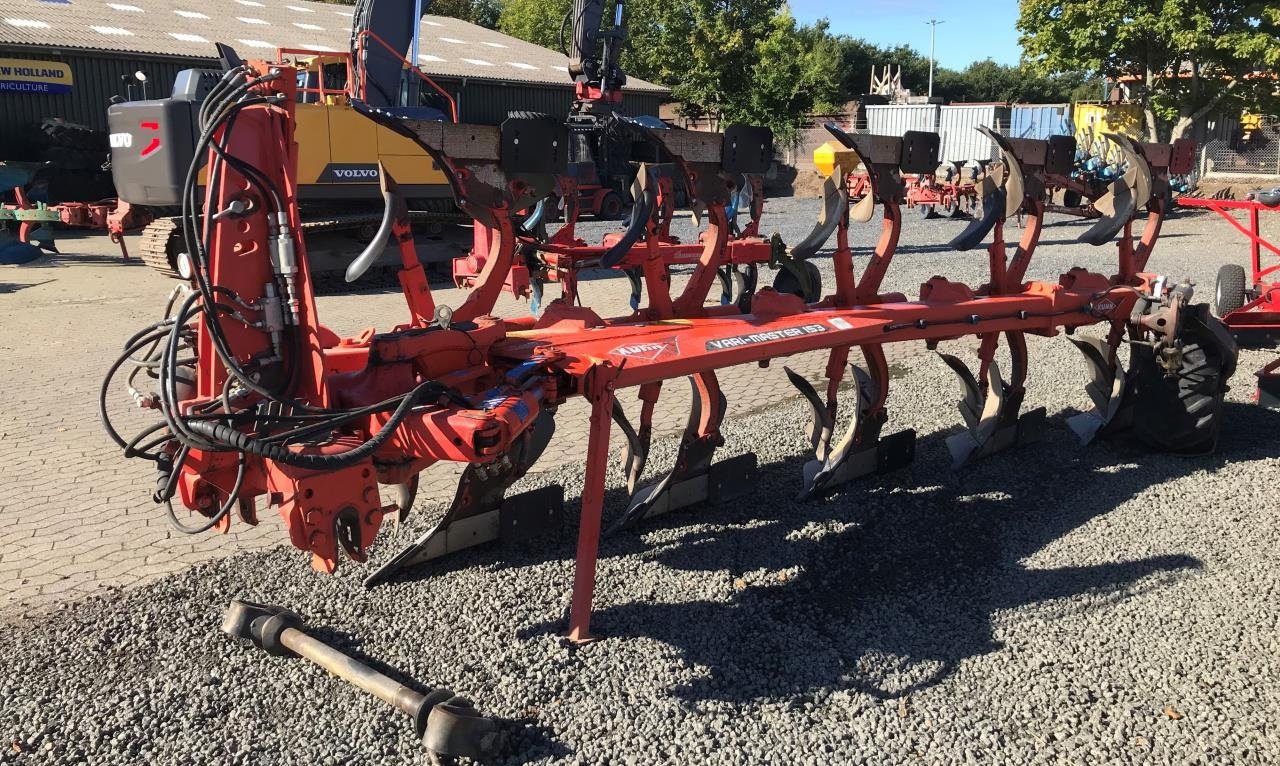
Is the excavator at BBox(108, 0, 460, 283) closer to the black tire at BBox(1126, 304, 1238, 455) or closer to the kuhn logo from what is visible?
the kuhn logo

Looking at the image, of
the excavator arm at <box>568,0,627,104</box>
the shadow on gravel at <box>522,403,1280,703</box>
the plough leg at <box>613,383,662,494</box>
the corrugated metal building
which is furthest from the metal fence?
the plough leg at <box>613,383,662,494</box>

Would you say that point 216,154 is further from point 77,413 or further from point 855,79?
point 855,79

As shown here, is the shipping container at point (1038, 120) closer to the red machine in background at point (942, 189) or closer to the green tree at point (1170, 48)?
the green tree at point (1170, 48)

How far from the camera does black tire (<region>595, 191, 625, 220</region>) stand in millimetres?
21781

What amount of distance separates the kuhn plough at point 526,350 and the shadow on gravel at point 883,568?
212mm

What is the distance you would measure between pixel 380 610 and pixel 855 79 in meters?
57.9

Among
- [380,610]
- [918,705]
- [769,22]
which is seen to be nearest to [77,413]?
[380,610]

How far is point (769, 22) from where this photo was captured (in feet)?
118

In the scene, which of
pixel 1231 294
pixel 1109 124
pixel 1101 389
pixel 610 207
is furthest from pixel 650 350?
pixel 1109 124

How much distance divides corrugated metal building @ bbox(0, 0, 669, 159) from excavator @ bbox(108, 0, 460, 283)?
17.1ft

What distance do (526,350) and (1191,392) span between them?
4.07 m

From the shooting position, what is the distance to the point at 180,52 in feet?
68.2

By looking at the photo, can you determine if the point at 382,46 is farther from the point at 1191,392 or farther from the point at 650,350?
the point at 1191,392

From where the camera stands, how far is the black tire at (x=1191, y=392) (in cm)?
575
